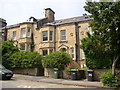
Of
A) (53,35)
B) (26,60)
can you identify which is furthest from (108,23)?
(53,35)

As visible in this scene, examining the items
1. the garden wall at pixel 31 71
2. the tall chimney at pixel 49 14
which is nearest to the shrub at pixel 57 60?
the garden wall at pixel 31 71

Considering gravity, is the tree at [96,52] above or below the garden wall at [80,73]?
above

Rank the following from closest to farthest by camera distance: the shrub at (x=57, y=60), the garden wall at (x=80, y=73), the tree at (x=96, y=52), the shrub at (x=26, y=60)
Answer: the tree at (x=96, y=52) < the garden wall at (x=80, y=73) < the shrub at (x=57, y=60) < the shrub at (x=26, y=60)

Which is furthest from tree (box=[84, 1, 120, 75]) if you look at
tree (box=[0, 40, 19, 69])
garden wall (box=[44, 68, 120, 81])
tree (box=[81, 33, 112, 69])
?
tree (box=[0, 40, 19, 69])

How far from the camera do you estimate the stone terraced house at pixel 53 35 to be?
2273 cm

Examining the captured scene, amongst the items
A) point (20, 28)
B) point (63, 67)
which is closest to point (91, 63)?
point (63, 67)

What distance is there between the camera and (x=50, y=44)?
2386 centimetres

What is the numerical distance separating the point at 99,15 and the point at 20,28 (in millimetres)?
18194

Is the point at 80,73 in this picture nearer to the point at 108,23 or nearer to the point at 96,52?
the point at 96,52

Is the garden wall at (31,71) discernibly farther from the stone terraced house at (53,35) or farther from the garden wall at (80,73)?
the stone terraced house at (53,35)

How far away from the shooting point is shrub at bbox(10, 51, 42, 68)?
59.1 ft

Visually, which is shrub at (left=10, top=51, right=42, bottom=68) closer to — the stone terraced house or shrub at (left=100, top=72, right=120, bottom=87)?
the stone terraced house

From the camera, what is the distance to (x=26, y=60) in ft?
59.6

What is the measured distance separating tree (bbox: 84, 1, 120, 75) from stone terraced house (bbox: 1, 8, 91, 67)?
31.0 feet
